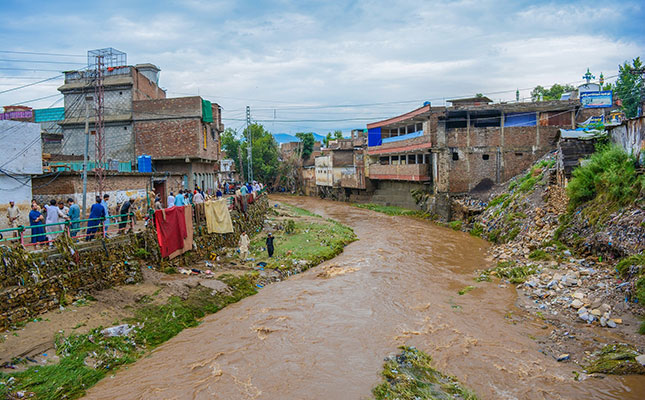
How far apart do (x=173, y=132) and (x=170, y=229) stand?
14.3m

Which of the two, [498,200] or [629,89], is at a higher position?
[629,89]

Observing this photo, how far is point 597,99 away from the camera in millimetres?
27078

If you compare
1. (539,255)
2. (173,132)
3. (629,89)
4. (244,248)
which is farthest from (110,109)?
(629,89)

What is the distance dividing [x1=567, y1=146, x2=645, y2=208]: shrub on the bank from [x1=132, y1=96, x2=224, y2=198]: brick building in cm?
2051

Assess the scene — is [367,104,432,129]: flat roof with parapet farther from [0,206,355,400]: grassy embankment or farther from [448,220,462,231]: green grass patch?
[0,206,355,400]: grassy embankment

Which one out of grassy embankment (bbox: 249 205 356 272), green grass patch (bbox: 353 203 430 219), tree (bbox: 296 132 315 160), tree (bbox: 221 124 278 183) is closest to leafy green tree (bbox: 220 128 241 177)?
tree (bbox: 221 124 278 183)

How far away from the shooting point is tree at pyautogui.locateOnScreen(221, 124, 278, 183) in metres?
59.9

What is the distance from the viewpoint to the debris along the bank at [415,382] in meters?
7.41

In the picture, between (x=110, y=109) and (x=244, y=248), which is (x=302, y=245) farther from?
(x=110, y=109)

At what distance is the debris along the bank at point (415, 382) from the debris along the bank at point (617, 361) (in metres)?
2.82

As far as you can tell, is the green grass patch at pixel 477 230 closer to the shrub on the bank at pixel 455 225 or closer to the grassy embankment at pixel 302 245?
the shrub on the bank at pixel 455 225

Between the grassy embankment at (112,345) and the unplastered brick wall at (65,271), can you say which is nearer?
the grassy embankment at (112,345)

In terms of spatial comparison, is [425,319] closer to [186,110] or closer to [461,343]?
[461,343]

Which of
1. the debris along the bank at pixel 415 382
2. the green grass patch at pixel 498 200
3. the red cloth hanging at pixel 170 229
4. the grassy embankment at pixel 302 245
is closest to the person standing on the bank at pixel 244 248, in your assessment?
the grassy embankment at pixel 302 245
